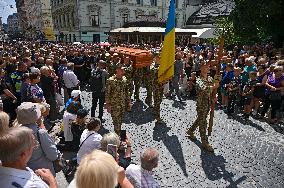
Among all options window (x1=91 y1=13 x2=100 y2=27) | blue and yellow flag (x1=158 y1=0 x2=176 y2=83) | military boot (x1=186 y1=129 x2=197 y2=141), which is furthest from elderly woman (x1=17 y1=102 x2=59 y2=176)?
window (x1=91 y1=13 x2=100 y2=27)

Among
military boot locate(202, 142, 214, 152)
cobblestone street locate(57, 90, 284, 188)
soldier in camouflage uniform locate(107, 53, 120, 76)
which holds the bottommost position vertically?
cobblestone street locate(57, 90, 284, 188)

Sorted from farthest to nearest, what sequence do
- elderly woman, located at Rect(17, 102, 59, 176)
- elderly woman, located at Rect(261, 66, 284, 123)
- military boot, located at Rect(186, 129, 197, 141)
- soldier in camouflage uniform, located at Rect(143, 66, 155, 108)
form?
soldier in camouflage uniform, located at Rect(143, 66, 155, 108), elderly woman, located at Rect(261, 66, 284, 123), military boot, located at Rect(186, 129, 197, 141), elderly woman, located at Rect(17, 102, 59, 176)

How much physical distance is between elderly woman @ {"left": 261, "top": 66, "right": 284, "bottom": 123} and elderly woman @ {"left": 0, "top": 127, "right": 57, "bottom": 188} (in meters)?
7.97

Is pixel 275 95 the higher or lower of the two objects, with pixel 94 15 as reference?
lower

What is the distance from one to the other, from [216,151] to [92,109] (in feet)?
13.2

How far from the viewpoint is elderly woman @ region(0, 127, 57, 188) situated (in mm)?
2395

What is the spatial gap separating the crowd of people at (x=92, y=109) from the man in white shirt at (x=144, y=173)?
1cm

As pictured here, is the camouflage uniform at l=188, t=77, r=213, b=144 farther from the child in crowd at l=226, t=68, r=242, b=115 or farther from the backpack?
the child in crowd at l=226, t=68, r=242, b=115

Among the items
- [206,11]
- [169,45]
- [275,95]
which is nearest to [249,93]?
[275,95]

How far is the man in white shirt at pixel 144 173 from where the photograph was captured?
3441mm

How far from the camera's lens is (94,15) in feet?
158

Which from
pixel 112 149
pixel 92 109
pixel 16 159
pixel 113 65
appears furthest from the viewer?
pixel 113 65

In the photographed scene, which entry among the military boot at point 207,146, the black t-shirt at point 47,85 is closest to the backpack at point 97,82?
the black t-shirt at point 47,85

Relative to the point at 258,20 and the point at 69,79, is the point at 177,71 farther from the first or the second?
the point at 258,20
